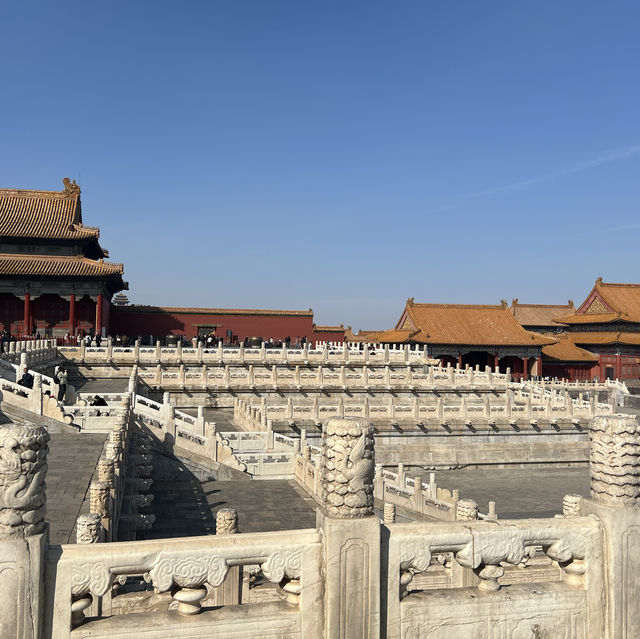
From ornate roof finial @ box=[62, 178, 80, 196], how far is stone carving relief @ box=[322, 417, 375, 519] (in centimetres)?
4373

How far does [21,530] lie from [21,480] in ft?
0.98

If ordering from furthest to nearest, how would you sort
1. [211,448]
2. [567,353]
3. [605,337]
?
[567,353] < [605,337] < [211,448]

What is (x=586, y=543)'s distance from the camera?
13.9 feet

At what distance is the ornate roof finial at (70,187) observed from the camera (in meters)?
42.0

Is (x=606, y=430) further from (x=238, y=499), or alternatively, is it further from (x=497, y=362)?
(x=497, y=362)

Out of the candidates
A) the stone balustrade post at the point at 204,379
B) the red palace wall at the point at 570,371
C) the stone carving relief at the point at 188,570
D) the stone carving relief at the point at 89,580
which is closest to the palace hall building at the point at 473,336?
the red palace wall at the point at 570,371

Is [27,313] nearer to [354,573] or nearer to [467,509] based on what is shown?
[467,509]

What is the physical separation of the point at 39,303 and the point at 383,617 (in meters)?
39.0

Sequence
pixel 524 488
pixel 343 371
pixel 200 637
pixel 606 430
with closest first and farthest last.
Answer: pixel 200 637 → pixel 606 430 → pixel 524 488 → pixel 343 371

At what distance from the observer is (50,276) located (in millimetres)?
35688

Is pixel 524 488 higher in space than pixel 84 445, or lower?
lower

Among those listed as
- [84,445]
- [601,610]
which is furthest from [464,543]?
[84,445]

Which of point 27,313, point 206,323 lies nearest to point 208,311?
point 206,323

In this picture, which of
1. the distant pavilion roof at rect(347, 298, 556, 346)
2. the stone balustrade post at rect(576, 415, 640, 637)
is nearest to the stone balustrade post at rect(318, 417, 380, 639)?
the stone balustrade post at rect(576, 415, 640, 637)
